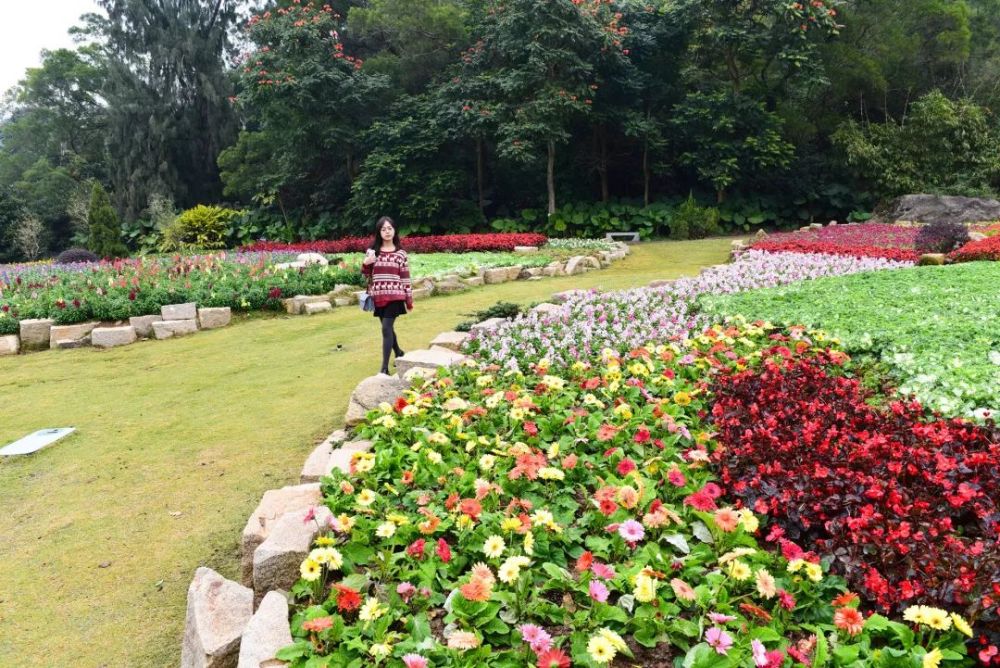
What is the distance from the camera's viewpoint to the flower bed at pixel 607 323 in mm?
4801

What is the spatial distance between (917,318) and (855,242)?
8.10 m

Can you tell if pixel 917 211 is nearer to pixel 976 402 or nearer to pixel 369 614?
pixel 976 402

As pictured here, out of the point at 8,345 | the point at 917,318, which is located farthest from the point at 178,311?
the point at 917,318

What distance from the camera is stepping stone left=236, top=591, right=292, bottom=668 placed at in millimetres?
1924

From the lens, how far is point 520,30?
1709 centimetres

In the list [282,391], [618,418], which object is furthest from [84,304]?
[618,418]

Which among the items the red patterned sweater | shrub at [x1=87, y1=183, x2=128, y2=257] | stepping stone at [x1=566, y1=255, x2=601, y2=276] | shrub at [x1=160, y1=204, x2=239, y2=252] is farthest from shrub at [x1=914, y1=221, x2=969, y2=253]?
shrub at [x1=160, y1=204, x2=239, y2=252]

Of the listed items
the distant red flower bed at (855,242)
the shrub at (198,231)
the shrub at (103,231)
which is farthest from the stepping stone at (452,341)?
the shrub at (198,231)

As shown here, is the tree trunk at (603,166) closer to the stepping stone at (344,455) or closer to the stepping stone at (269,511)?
the stepping stone at (344,455)

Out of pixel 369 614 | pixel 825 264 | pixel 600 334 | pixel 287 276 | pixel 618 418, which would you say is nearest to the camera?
pixel 369 614

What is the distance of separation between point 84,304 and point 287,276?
8.74 feet

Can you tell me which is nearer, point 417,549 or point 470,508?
point 417,549

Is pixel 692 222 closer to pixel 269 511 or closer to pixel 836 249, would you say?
pixel 836 249

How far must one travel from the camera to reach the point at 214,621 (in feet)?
7.28
